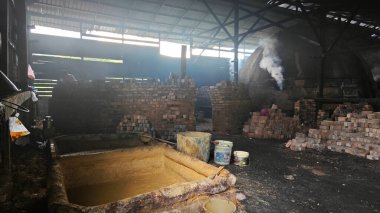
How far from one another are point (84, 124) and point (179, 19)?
284 inches

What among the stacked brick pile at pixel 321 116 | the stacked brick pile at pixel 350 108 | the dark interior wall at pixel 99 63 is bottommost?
the stacked brick pile at pixel 321 116

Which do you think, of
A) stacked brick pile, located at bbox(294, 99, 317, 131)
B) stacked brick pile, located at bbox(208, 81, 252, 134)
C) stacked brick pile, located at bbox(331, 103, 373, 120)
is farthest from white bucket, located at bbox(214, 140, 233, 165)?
stacked brick pile, located at bbox(208, 81, 252, 134)

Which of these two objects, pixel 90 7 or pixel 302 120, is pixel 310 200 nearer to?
pixel 302 120

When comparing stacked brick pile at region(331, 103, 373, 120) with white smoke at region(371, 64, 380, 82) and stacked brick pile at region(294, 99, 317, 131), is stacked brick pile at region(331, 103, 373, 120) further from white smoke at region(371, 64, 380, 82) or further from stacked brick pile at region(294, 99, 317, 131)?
white smoke at region(371, 64, 380, 82)

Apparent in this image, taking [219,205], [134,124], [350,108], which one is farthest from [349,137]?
[134,124]

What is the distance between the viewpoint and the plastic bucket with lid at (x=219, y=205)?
262 cm

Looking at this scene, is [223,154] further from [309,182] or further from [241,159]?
[309,182]

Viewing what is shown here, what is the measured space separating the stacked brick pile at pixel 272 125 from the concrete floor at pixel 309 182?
2.00m

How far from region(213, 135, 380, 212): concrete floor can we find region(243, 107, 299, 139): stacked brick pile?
2001mm

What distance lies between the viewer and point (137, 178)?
4711 mm

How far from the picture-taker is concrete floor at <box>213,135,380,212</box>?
3.16 metres

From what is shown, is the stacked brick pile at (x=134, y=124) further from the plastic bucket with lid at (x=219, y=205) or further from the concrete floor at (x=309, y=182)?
the plastic bucket with lid at (x=219, y=205)

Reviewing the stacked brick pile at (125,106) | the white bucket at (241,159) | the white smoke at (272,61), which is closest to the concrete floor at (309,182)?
the white bucket at (241,159)

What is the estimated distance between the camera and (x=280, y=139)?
7895 millimetres
